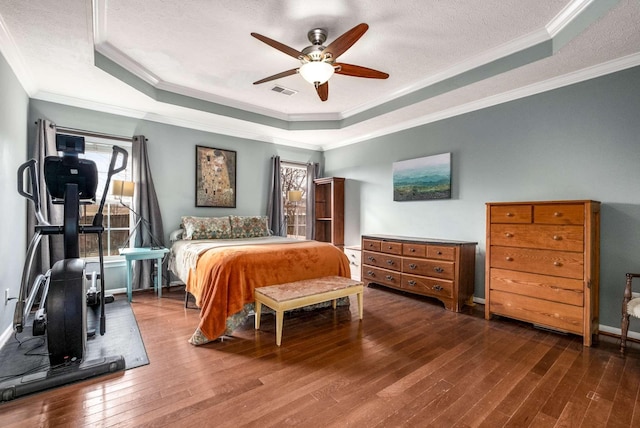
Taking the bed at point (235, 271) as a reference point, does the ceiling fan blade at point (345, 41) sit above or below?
above

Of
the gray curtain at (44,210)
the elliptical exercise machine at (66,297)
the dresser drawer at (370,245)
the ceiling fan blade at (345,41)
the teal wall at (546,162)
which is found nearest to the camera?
the elliptical exercise machine at (66,297)

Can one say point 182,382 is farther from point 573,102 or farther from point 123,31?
point 573,102

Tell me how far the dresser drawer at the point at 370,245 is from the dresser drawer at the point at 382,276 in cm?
29

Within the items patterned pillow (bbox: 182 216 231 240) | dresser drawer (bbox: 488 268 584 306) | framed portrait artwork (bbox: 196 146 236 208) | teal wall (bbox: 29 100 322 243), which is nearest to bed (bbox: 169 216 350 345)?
patterned pillow (bbox: 182 216 231 240)

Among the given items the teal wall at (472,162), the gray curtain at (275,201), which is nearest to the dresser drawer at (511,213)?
the teal wall at (472,162)

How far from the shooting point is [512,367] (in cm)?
222

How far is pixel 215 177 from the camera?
16.0ft

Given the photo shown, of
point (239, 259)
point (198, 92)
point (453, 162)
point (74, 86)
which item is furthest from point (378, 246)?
point (74, 86)

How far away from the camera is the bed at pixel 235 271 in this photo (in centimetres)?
266

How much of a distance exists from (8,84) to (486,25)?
4.27 meters

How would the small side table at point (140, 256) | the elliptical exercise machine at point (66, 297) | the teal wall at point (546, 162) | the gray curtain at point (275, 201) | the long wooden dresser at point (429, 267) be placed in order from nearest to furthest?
the elliptical exercise machine at point (66, 297)
the teal wall at point (546, 162)
the long wooden dresser at point (429, 267)
the small side table at point (140, 256)
the gray curtain at point (275, 201)

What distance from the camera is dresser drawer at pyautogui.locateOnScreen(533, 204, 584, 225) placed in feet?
8.70

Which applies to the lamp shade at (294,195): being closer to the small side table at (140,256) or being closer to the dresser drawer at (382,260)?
the dresser drawer at (382,260)

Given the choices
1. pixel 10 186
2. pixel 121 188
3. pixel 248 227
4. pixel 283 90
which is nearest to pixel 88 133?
pixel 121 188
